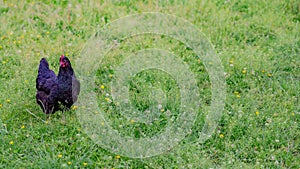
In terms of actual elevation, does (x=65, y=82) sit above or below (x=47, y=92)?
above

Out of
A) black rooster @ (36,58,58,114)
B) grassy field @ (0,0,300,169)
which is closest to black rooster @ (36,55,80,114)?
black rooster @ (36,58,58,114)

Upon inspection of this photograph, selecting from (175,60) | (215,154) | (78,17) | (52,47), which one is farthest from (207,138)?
(78,17)

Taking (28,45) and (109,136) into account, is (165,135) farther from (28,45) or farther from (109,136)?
(28,45)

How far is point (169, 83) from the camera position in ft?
17.7

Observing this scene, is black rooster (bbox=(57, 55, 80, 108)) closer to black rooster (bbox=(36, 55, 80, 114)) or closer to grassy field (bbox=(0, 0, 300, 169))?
black rooster (bbox=(36, 55, 80, 114))

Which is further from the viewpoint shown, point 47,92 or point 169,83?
point 169,83

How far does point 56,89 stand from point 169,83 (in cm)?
136

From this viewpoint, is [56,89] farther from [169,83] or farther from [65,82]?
[169,83]

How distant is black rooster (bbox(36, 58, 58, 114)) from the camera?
15.3 ft

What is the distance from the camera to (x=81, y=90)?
17.1 ft

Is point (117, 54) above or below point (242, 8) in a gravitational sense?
below

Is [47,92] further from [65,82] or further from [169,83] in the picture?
[169,83]

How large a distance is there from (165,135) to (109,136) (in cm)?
55

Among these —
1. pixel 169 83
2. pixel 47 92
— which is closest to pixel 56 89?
pixel 47 92
